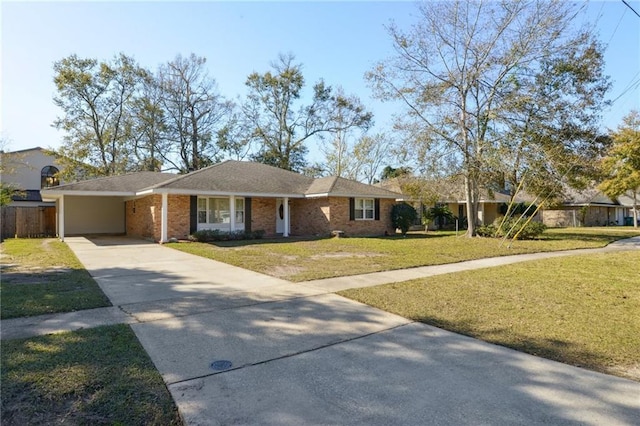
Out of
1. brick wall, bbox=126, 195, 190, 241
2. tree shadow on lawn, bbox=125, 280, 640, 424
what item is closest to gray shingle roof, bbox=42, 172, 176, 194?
Result: brick wall, bbox=126, 195, 190, 241

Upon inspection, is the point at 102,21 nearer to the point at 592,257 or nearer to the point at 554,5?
the point at 592,257

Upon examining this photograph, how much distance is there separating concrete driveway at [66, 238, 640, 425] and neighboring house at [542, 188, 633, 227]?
3591 centimetres

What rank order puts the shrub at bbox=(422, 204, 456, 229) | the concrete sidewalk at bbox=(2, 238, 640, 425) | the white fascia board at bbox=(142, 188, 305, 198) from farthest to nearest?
the shrub at bbox=(422, 204, 456, 229) → the white fascia board at bbox=(142, 188, 305, 198) → the concrete sidewalk at bbox=(2, 238, 640, 425)

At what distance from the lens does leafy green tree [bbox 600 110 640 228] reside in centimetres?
2892

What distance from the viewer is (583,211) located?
36281 mm

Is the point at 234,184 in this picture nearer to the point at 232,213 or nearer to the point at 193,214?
the point at 232,213

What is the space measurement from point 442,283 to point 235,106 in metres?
32.1

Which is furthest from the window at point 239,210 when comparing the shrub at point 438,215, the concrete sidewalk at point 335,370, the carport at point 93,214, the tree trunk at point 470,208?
the shrub at point 438,215

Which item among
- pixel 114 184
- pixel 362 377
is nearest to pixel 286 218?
pixel 114 184

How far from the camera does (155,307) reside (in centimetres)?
575

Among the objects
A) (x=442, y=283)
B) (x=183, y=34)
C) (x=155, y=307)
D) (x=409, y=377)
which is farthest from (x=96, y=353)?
(x=183, y=34)

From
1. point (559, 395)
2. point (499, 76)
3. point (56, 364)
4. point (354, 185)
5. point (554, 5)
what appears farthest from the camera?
point (354, 185)

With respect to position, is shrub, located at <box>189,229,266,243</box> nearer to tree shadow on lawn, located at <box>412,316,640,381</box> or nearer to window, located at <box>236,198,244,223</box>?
window, located at <box>236,198,244,223</box>

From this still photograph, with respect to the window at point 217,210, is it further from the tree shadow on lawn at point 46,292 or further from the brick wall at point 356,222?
the tree shadow on lawn at point 46,292
